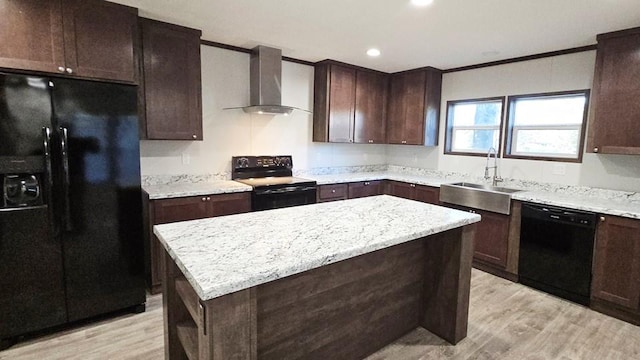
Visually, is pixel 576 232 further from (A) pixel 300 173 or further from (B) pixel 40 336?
(B) pixel 40 336

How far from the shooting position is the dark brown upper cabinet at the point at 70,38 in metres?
2.17

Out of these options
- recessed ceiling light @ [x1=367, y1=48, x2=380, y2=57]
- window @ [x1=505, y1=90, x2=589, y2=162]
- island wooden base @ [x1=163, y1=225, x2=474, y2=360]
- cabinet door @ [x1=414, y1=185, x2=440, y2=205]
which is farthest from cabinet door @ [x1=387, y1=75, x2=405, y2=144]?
island wooden base @ [x1=163, y1=225, x2=474, y2=360]

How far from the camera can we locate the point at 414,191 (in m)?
4.32

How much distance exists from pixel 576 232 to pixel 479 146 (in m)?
1.76

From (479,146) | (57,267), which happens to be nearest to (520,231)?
(479,146)

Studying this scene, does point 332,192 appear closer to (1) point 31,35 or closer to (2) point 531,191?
(2) point 531,191

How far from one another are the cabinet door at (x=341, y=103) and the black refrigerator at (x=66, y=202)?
8.18ft

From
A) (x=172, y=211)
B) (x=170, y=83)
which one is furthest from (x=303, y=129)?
(x=172, y=211)

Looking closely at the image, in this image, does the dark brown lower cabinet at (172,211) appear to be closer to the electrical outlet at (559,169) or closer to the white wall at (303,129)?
the white wall at (303,129)

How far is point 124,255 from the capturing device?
259 centimetres

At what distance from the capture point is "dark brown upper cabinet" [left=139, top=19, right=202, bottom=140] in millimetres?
2969

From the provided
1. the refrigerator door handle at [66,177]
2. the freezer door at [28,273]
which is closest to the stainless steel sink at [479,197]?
the refrigerator door handle at [66,177]

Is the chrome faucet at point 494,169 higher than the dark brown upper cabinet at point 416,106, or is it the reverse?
the dark brown upper cabinet at point 416,106

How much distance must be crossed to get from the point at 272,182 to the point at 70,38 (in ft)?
6.94
